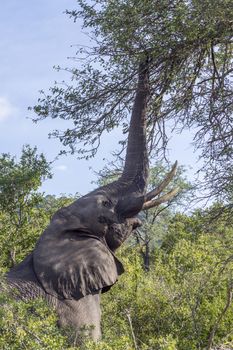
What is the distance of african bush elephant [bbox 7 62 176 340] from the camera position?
6.23 meters

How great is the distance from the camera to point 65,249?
21.0ft

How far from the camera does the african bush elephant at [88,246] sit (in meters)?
6.23

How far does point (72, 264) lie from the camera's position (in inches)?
248

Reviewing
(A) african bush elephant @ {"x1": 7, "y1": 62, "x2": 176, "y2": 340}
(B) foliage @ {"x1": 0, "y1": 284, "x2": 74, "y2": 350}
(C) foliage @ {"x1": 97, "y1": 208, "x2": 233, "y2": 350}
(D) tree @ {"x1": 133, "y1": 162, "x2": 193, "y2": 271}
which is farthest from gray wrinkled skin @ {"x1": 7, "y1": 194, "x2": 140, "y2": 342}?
(D) tree @ {"x1": 133, "y1": 162, "x2": 193, "y2": 271}

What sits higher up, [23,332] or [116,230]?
[116,230]

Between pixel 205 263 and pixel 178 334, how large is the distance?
161 centimetres

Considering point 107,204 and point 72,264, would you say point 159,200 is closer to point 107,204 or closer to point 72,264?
point 107,204

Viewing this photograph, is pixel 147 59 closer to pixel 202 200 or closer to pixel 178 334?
pixel 202 200

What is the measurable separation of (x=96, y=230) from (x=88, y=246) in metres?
0.21

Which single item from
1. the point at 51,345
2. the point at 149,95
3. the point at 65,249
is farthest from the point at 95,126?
the point at 51,345

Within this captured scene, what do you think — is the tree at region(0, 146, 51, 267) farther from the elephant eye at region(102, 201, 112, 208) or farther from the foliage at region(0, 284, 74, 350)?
the foliage at region(0, 284, 74, 350)

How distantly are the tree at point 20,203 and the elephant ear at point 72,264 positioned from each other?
2839 mm

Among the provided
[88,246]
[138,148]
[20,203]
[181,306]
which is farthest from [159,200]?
[20,203]

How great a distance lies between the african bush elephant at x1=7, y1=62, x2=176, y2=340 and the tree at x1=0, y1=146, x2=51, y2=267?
264cm
